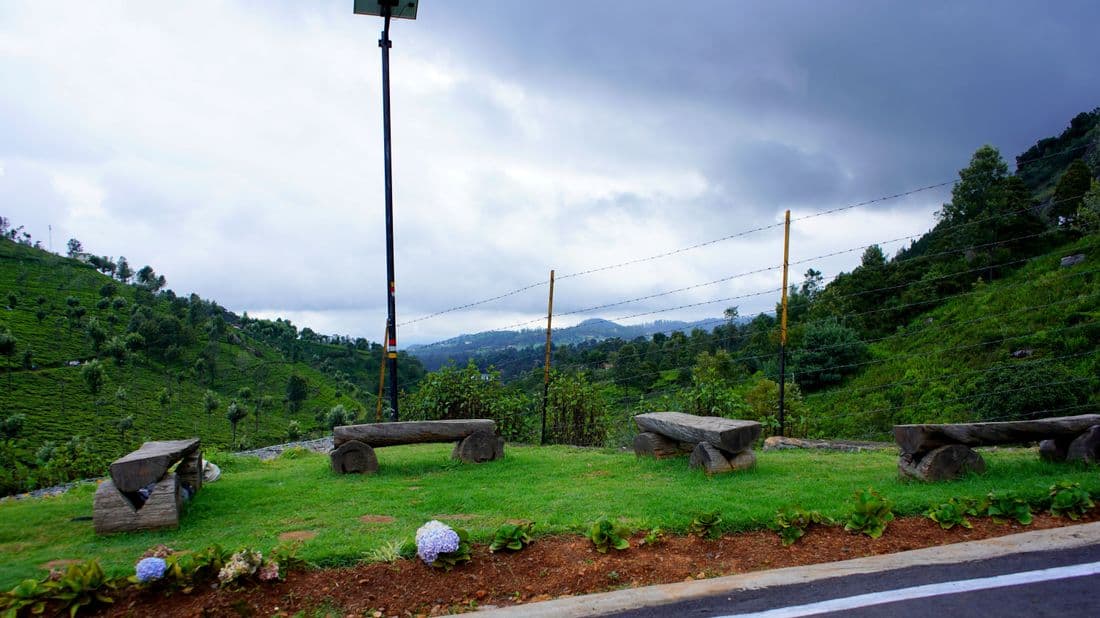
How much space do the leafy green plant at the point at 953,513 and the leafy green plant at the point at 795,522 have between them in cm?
73

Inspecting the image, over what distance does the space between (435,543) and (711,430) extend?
3.46m

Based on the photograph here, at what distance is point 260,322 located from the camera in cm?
6306

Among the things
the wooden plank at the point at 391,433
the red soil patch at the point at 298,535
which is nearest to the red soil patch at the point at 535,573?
the red soil patch at the point at 298,535

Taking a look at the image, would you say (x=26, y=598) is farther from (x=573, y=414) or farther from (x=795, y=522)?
(x=573, y=414)

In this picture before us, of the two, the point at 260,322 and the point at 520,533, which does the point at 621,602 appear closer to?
the point at 520,533

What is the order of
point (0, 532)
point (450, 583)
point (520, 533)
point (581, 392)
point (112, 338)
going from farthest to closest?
point (112, 338) < point (581, 392) < point (0, 532) < point (520, 533) < point (450, 583)

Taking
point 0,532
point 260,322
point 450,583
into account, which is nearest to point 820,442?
point 450,583

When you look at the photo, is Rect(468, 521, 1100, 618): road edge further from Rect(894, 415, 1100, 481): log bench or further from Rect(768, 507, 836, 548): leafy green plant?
A: Rect(894, 415, 1100, 481): log bench

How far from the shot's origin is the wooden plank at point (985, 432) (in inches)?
212

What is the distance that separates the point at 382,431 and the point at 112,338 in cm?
4378

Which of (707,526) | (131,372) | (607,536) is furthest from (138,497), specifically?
(131,372)

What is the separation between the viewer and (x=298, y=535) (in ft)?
15.7

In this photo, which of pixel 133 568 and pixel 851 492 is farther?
pixel 851 492

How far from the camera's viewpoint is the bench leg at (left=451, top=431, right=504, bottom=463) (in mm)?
7926
